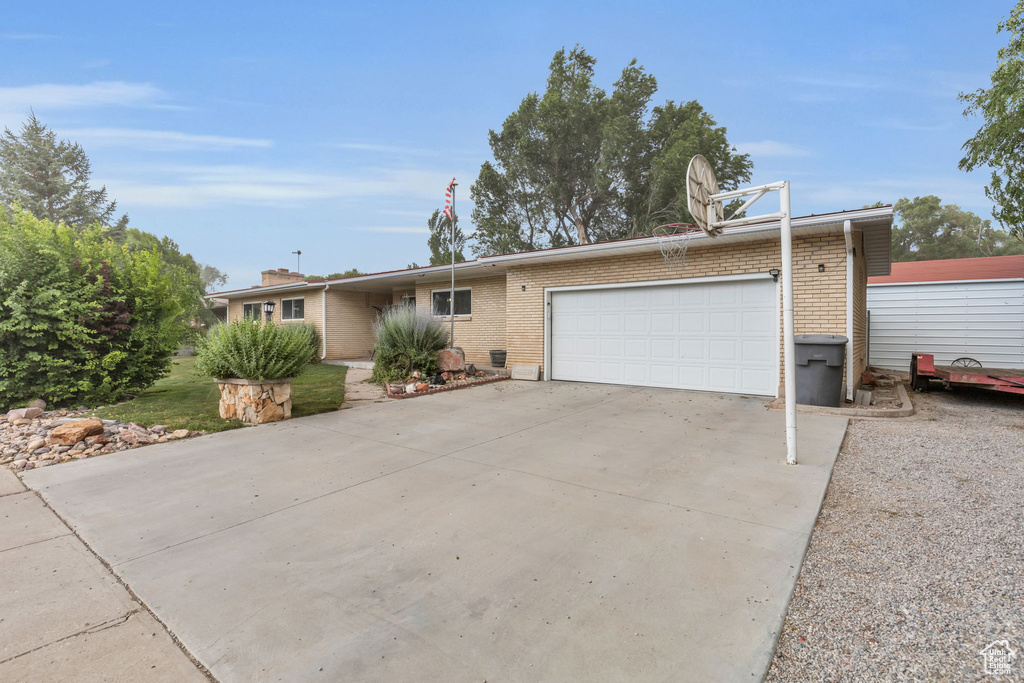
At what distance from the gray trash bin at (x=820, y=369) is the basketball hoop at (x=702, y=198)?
2.96 m

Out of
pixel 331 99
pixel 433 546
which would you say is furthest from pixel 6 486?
pixel 331 99

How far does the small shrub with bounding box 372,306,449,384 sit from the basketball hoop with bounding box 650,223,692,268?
559 centimetres

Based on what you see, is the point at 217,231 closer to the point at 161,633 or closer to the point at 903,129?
the point at 161,633

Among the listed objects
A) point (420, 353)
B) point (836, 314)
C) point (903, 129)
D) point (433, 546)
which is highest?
point (903, 129)

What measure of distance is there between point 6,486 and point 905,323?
18.2m

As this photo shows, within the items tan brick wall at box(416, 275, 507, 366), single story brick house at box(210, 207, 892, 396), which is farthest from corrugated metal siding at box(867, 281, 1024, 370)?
tan brick wall at box(416, 275, 507, 366)

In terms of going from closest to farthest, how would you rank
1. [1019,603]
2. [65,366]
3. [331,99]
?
[1019,603] < [65,366] < [331,99]

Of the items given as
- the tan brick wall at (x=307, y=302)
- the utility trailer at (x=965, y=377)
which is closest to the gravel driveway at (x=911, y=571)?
the utility trailer at (x=965, y=377)

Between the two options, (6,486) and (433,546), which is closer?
(433,546)

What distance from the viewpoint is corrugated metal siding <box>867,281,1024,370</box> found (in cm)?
1154

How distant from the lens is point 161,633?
208cm

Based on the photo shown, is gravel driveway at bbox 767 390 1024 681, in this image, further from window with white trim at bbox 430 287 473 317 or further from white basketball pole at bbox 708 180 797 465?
window with white trim at bbox 430 287 473 317

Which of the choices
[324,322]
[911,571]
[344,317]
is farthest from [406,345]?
[911,571]

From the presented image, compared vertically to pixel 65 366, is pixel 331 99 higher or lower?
higher
